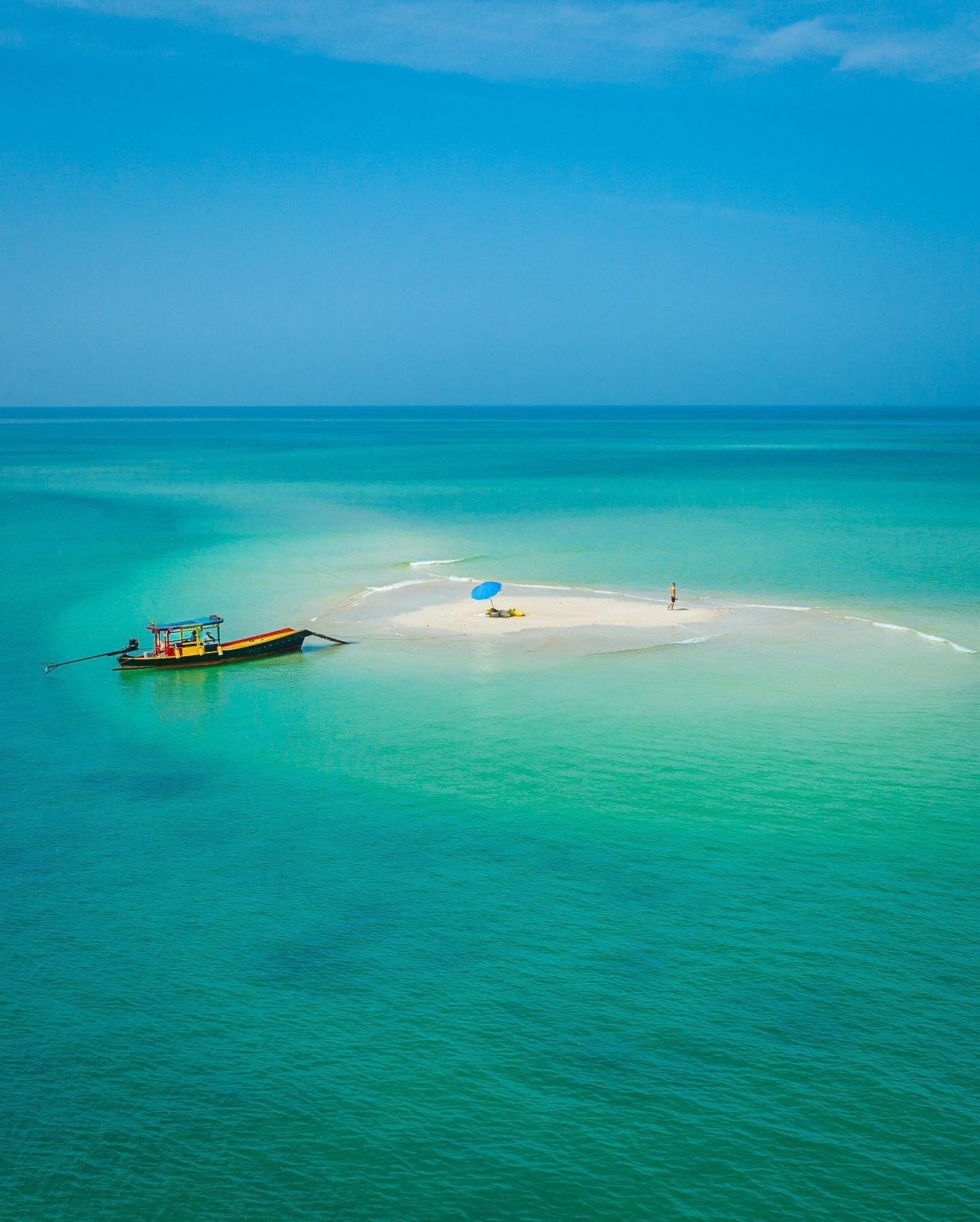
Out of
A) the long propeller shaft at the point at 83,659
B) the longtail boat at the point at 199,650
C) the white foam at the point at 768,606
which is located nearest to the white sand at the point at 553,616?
the white foam at the point at 768,606

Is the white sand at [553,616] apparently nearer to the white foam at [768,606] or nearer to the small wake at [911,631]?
the white foam at [768,606]

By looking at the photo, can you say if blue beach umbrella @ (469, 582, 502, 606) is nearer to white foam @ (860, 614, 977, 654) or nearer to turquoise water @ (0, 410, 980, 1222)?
turquoise water @ (0, 410, 980, 1222)

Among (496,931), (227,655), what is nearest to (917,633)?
(227,655)

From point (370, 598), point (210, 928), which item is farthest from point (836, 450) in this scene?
point (210, 928)

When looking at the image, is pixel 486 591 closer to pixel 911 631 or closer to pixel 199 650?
pixel 199 650

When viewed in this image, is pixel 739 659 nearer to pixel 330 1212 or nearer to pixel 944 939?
pixel 944 939

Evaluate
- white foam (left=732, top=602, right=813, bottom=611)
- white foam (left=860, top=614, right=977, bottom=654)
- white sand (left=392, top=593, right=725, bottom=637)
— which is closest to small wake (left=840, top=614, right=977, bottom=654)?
white foam (left=860, top=614, right=977, bottom=654)

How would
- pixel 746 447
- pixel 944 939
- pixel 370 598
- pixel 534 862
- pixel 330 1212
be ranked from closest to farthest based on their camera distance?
pixel 330 1212
pixel 944 939
pixel 534 862
pixel 370 598
pixel 746 447
